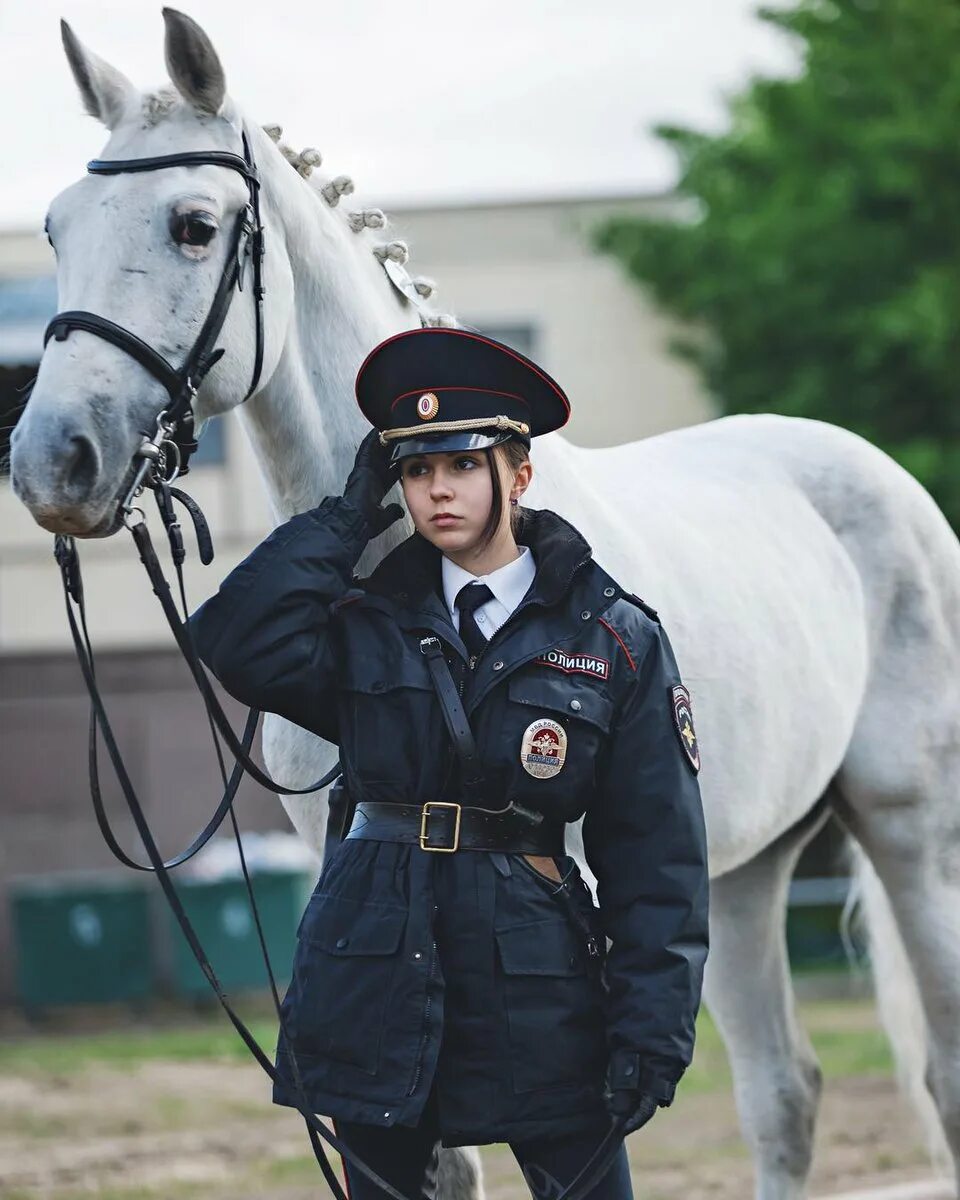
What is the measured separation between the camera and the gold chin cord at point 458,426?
2621 millimetres

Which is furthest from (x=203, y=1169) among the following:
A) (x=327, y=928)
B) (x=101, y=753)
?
(x=101, y=753)

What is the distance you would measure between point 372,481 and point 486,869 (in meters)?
0.67

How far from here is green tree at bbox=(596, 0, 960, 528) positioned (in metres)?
14.0

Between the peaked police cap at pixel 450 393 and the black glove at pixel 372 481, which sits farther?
the black glove at pixel 372 481

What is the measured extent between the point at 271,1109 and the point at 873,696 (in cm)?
465

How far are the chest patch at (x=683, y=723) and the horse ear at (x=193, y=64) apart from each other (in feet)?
4.11

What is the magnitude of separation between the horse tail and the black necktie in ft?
7.06

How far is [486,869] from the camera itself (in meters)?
2.51

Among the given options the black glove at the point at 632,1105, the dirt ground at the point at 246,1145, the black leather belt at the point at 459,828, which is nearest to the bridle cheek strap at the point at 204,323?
the black leather belt at the point at 459,828

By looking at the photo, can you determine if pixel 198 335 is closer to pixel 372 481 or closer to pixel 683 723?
pixel 372 481

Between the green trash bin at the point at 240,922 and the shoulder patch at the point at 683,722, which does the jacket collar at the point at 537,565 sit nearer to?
the shoulder patch at the point at 683,722

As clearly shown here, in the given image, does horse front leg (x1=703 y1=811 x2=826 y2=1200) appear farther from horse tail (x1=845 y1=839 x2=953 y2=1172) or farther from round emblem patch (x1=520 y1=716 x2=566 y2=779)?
round emblem patch (x1=520 y1=716 x2=566 y2=779)

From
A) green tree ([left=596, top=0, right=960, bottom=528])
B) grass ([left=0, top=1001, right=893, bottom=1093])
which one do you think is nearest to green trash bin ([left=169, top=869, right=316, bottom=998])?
grass ([left=0, top=1001, right=893, bottom=1093])

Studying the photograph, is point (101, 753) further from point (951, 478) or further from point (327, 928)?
point (327, 928)
